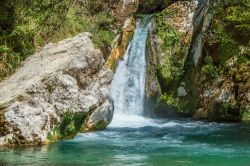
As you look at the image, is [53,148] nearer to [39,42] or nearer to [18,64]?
[18,64]

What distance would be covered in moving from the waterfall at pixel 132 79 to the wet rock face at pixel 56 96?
9.75 feet

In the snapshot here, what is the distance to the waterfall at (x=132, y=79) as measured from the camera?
50.3 ft

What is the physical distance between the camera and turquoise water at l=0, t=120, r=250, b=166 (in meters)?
8.12

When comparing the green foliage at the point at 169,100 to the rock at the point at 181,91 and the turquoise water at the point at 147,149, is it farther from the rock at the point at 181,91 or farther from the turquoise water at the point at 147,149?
the turquoise water at the point at 147,149

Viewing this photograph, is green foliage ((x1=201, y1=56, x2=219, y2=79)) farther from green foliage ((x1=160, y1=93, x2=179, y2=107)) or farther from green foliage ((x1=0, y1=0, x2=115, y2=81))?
green foliage ((x1=0, y1=0, x2=115, y2=81))

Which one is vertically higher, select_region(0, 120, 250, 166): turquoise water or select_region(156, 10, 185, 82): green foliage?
select_region(156, 10, 185, 82): green foliage

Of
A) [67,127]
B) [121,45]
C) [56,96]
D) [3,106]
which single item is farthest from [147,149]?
[121,45]

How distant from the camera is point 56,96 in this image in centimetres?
1063

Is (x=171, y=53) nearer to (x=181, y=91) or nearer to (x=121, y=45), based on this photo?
(x=181, y=91)

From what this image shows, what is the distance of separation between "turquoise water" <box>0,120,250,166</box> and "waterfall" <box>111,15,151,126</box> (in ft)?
8.45

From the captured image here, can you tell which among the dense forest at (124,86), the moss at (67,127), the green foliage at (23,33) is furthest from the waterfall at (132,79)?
the moss at (67,127)

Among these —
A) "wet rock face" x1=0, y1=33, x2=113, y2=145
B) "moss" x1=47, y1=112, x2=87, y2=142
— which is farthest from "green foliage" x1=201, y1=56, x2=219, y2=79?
"moss" x1=47, y1=112, x2=87, y2=142

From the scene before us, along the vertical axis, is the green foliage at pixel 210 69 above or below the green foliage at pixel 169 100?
above

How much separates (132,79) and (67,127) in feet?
17.5
